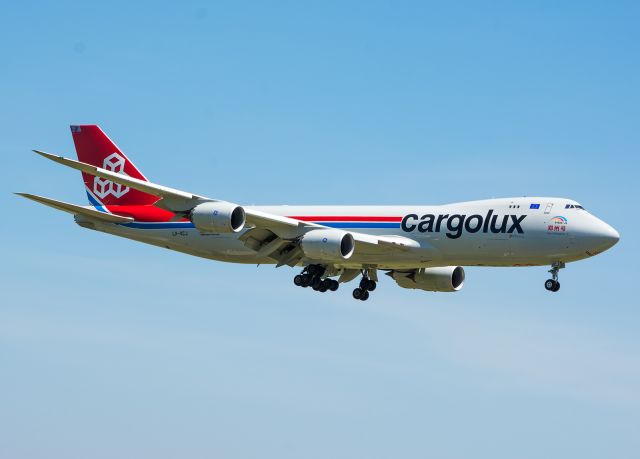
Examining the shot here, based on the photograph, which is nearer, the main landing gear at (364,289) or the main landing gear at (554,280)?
the main landing gear at (554,280)

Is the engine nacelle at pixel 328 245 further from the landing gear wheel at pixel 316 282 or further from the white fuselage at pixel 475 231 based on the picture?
the landing gear wheel at pixel 316 282

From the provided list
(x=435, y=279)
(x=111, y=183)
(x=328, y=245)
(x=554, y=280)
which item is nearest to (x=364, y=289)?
(x=435, y=279)

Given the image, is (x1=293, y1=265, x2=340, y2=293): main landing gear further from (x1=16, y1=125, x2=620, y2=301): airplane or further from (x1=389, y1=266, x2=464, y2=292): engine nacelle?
(x1=389, y1=266, x2=464, y2=292): engine nacelle

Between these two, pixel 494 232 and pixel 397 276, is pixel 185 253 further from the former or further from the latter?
pixel 494 232

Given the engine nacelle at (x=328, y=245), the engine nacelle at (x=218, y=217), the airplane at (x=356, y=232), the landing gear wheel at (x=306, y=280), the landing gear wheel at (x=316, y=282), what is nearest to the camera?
the engine nacelle at (x=218, y=217)

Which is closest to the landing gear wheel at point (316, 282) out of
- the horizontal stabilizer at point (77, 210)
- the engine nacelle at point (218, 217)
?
the engine nacelle at point (218, 217)

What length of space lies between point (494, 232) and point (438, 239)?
2.79 metres

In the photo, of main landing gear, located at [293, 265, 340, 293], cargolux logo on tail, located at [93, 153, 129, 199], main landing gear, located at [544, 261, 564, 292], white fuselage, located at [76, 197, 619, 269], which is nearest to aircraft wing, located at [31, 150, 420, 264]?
white fuselage, located at [76, 197, 619, 269]

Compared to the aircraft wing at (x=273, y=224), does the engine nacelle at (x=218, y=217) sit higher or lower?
lower

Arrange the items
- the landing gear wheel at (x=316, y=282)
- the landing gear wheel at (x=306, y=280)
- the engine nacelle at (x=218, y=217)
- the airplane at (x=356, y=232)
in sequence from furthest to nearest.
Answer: the landing gear wheel at (x=316, y=282) → the landing gear wheel at (x=306, y=280) → the airplane at (x=356, y=232) → the engine nacelle at (x=218, y=217)

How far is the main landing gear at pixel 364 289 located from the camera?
6191cm

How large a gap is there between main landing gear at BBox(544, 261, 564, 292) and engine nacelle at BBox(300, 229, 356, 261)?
30.9ft

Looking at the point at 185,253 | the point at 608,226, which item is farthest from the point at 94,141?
the point at 608,226

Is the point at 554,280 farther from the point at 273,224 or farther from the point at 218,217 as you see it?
the point at 218,217
